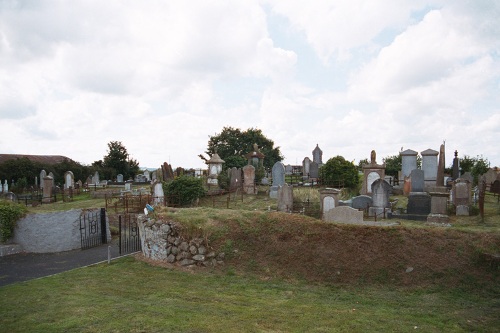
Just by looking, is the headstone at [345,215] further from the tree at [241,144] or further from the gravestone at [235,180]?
the tree at [241,144]

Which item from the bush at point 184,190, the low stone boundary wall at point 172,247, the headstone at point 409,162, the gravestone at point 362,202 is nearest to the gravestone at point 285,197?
the gravestone at point 362,202

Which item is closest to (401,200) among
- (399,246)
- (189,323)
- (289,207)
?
(289,207)

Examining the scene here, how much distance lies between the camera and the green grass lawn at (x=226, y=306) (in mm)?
7133

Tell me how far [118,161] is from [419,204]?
Result: 41.6 meters

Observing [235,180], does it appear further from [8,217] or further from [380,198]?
[8,217]

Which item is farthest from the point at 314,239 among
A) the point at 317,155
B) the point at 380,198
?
the point at 317,155

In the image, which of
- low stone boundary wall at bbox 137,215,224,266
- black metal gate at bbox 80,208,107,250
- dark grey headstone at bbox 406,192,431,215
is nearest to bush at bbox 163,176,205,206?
black metal gate at bbox 80,208,107,250

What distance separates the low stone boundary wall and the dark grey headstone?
410 inches

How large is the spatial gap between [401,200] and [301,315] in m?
16.7

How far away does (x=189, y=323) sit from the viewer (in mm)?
7137

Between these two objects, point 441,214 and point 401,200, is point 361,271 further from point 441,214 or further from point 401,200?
point 401,200

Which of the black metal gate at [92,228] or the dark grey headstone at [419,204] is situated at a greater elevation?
the dark grey headstone at [419,204]

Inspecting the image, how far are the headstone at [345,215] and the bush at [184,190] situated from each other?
34.0ft

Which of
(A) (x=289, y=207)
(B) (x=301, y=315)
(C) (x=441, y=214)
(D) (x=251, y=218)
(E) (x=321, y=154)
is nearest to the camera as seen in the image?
(B) (x=301, y=315)
